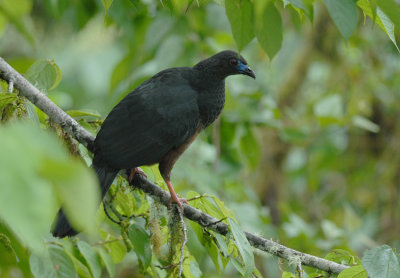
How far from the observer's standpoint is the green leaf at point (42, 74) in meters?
2.32

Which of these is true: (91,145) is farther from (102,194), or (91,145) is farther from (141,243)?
(141,243)

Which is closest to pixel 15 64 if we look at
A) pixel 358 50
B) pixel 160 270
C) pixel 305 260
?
pixel 160 270

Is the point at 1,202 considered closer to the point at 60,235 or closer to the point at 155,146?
the point at 60,235

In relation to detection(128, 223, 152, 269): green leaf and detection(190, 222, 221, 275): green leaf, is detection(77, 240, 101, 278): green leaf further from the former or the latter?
detection(190, 222, 221, 275): green leaf

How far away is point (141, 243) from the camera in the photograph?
212 cm

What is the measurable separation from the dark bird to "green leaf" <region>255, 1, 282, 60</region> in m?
0.98

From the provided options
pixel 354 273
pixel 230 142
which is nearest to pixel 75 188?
pixel 354 273

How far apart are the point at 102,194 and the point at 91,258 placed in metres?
0.31

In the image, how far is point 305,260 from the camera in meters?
2.09

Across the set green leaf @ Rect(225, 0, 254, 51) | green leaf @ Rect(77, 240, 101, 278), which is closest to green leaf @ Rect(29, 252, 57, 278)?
green leaf @ Rect(77, 240, 101, 278)

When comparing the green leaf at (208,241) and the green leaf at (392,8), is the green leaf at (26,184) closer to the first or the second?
the green leaf at (392,8)

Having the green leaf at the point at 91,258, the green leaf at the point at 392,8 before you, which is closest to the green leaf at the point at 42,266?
the green leaf at the point at 91,258

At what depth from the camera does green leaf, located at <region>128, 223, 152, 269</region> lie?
6.84 feet

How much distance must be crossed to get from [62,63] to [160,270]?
1277 centimetres
